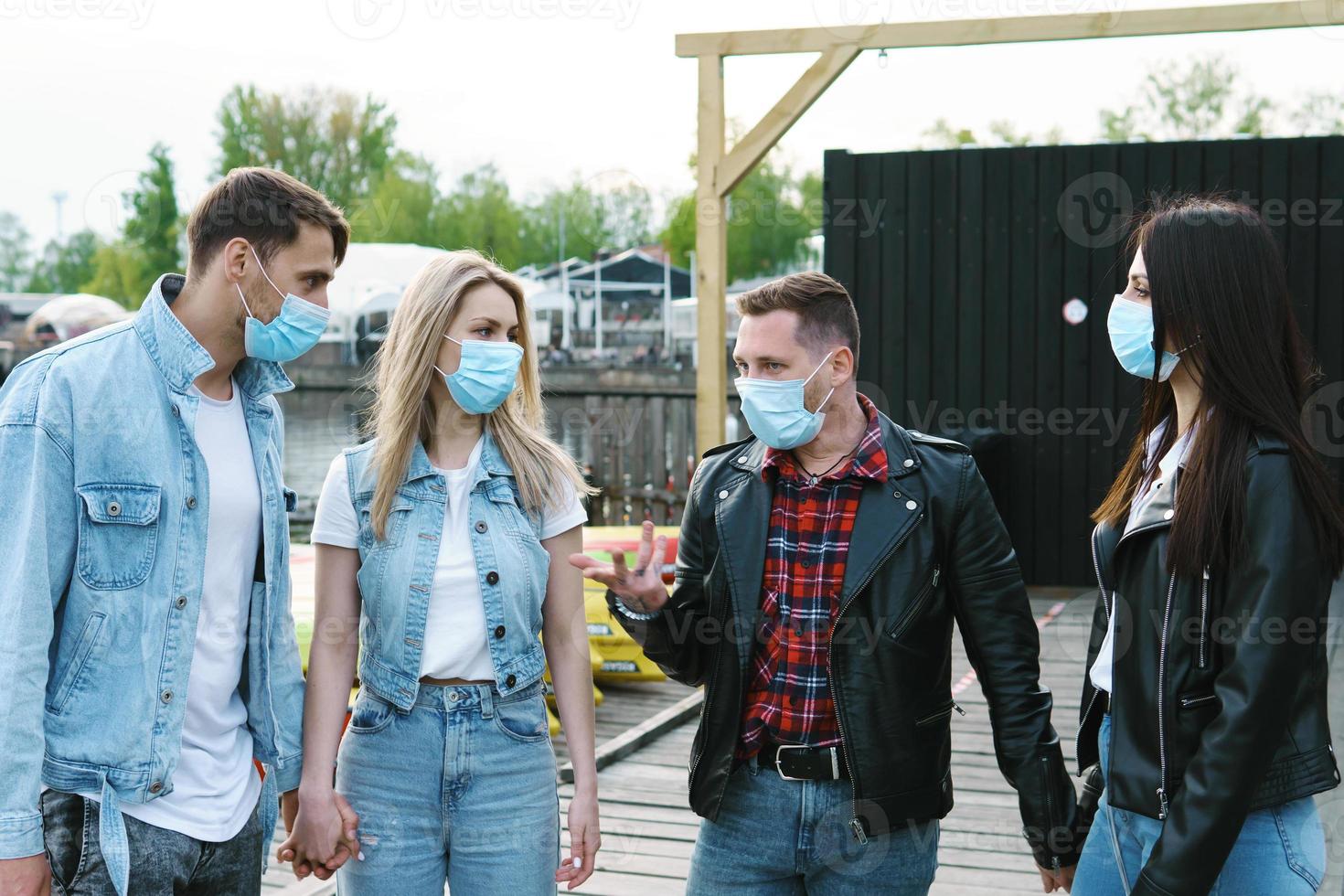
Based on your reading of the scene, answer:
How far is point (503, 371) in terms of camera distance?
272 cm

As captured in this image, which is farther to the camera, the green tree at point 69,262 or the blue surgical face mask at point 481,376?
the green tree at point 69,262

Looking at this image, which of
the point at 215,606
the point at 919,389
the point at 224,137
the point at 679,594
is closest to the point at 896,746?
the point at 679,594

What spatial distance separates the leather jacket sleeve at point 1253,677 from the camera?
6.68ft

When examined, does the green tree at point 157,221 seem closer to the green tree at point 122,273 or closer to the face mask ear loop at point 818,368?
the green tree at point 122,273

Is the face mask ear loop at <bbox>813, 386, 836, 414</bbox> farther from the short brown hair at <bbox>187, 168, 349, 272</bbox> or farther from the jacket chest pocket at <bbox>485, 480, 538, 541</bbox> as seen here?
the short brown hair at <bbox>187, 168, 349, 272</bbox>

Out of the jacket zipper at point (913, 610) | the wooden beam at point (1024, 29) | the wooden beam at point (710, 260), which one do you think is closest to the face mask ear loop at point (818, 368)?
the jacket zipper at point (913, 610)

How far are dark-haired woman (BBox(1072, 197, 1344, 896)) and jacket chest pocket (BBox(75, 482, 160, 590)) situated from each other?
175cm

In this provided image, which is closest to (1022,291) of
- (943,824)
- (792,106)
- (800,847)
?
(792,106)

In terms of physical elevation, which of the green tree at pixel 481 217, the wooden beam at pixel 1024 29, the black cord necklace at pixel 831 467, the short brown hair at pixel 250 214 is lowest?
the black cord necklace at pixel 831 467

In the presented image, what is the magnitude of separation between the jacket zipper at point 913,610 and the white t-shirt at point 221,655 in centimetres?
128

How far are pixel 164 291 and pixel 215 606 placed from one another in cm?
62

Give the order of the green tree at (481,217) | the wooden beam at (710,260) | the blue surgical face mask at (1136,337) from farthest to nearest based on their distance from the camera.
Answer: the green tree at (481,217) < the wooden beam at (710,260) < the blue surgical face mask at (1136,337)

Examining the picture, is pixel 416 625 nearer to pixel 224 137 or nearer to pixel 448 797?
pixel 448 797

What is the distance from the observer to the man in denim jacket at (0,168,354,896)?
2.20 metres
